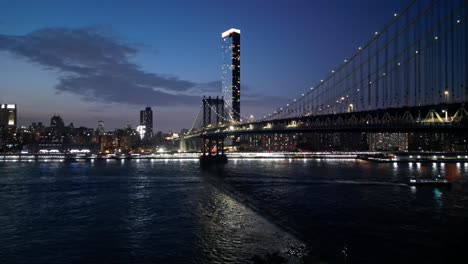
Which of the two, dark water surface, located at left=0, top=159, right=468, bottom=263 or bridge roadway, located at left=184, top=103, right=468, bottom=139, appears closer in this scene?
dark water surface, located at left=0, top=159, right=468, bottom=263

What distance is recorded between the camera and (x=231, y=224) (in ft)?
73.6

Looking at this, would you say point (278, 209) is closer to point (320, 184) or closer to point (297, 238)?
point (297, 238)

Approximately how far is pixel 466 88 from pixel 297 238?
900 inches

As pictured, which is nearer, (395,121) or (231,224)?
(231,224)

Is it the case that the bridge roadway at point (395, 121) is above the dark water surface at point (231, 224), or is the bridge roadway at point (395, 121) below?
above

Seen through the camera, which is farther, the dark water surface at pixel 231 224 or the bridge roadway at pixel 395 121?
the bridge roadway at pixel 395 121

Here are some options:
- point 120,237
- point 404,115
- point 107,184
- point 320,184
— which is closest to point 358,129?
point 404,115

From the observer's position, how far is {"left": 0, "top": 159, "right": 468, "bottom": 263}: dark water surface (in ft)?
54.8

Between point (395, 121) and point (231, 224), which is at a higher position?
point (395, 121)

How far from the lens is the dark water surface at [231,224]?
16703 millimetres

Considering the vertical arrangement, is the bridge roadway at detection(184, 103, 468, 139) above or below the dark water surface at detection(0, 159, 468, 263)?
above

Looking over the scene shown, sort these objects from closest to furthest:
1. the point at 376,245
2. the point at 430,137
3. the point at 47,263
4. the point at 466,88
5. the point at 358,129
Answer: the point at 47,263 → the point at 376,245 → the point at 466,88 → the point at 358,129 → the point at 430,137

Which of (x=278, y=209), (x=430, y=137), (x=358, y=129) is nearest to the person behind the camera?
(x=278, y=209)

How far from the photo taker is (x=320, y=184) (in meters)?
42.4
